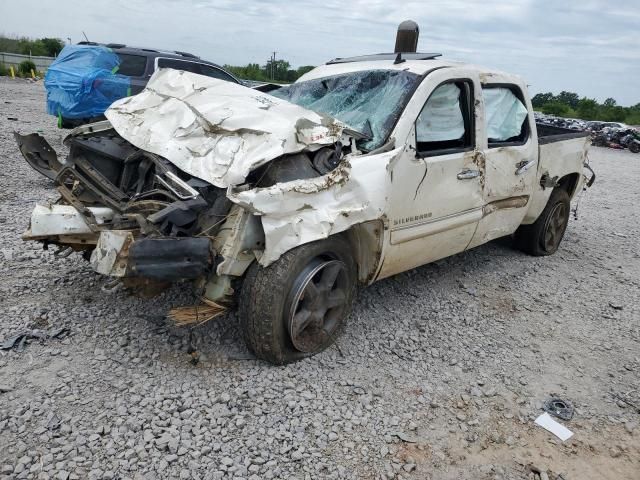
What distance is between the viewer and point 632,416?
9.57 feet

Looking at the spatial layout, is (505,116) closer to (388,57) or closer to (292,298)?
(388,57)

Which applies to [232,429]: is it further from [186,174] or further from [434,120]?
[434,120]

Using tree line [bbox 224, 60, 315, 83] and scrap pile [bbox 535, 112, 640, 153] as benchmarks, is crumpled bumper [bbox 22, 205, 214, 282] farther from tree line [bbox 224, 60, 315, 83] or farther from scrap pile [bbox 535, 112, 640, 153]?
tree line [bbox 224, 60, 315, 83]

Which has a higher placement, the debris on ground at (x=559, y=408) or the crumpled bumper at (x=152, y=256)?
the crumpled bumper at (x=152, y=256)

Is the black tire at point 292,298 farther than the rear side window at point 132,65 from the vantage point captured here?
No

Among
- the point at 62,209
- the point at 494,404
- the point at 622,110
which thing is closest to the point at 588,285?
the point at 494,404

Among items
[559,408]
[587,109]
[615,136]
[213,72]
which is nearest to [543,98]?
[587,109]

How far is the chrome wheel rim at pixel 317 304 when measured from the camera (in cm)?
283

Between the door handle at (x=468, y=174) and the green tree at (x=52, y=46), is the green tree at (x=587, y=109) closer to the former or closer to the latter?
the door handle at (x=468, y=174)

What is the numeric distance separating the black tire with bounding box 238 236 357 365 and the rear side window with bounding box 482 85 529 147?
1.80 m

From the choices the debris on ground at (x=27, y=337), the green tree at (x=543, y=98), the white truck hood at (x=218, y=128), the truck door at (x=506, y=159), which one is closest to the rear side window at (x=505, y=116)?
the truck door at (x=506, y=159)

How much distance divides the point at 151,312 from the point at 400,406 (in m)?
1.76

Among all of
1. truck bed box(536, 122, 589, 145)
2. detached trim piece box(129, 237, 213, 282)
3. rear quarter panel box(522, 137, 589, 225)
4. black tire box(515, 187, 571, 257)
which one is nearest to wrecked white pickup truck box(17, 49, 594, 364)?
detached trim piece box(129, 237, 213, 282)

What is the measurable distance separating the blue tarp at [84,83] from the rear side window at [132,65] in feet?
0.40
